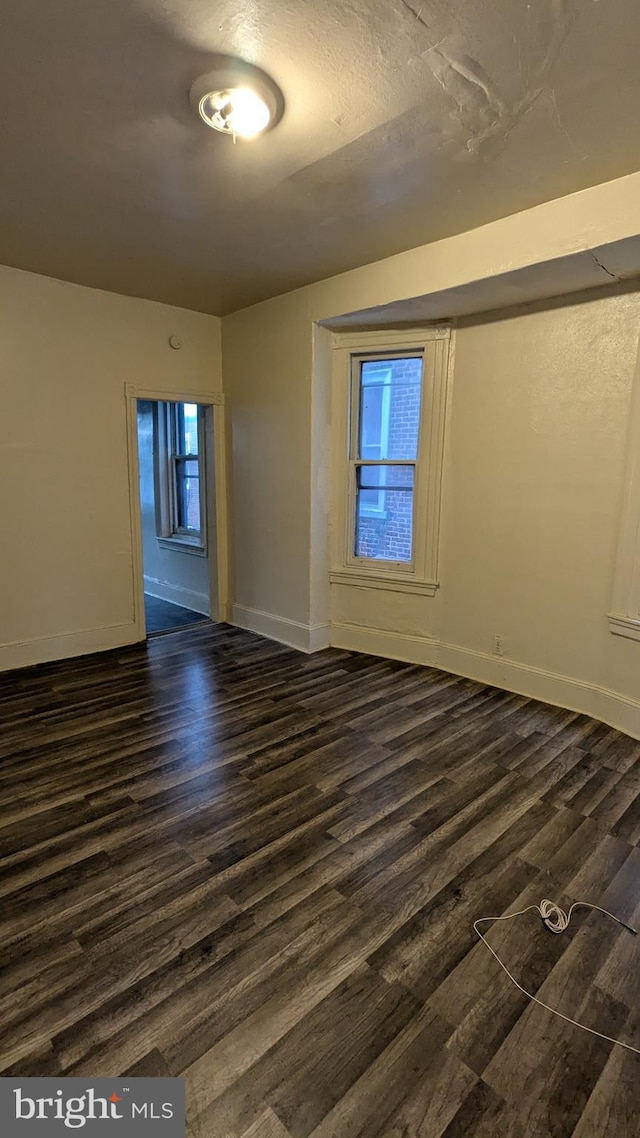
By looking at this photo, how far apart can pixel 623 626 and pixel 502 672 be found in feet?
2.79

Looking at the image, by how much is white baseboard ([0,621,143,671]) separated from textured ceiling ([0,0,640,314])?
2629mm

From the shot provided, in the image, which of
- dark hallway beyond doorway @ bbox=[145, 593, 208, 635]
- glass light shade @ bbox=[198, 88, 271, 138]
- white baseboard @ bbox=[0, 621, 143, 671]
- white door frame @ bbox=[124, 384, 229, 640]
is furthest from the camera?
dark hallway beyond doorway @ bbox=[145, 593, 208, 635]

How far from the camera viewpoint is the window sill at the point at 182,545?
548cm

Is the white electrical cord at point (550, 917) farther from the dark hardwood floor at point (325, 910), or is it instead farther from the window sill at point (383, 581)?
the window sill at point (383, 581)

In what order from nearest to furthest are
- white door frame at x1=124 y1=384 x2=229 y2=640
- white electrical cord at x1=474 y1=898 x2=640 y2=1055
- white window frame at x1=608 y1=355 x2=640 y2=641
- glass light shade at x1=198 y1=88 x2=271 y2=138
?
white electrical cord at x1=474 y1=898 x2=640 y2=1055
glass light shade at x1=198 y1=88 x2=271 y2=138
white window frame at x1=608 y1=355 x2=640 y2=641
white door frame at x1=124 y1=384 x2=229 y2=640

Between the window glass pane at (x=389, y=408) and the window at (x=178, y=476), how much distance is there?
2208 mm

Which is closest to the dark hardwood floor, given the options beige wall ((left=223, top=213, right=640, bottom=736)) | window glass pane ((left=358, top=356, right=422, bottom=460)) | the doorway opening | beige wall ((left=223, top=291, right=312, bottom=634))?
beige wall ((left=223, top=213, right=640, bottom=736))

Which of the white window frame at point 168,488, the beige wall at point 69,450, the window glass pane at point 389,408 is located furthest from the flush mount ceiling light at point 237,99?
the white window frame at point 168,488

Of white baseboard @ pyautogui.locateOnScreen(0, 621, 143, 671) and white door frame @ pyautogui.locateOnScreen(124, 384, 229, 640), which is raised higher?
white door frame @ pyautogui.locateOnScreen(124, 384, 229, 640)

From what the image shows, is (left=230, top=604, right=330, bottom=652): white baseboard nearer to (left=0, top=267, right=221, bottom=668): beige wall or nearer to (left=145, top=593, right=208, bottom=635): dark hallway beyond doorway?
(left=145, top=593, right=208, bottom=635): dark hallway beyond doorway

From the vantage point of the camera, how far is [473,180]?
92.0 inches

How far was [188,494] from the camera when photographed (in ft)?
18.9

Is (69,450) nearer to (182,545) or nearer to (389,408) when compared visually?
(182,545)

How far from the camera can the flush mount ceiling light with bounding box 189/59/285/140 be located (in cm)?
172
